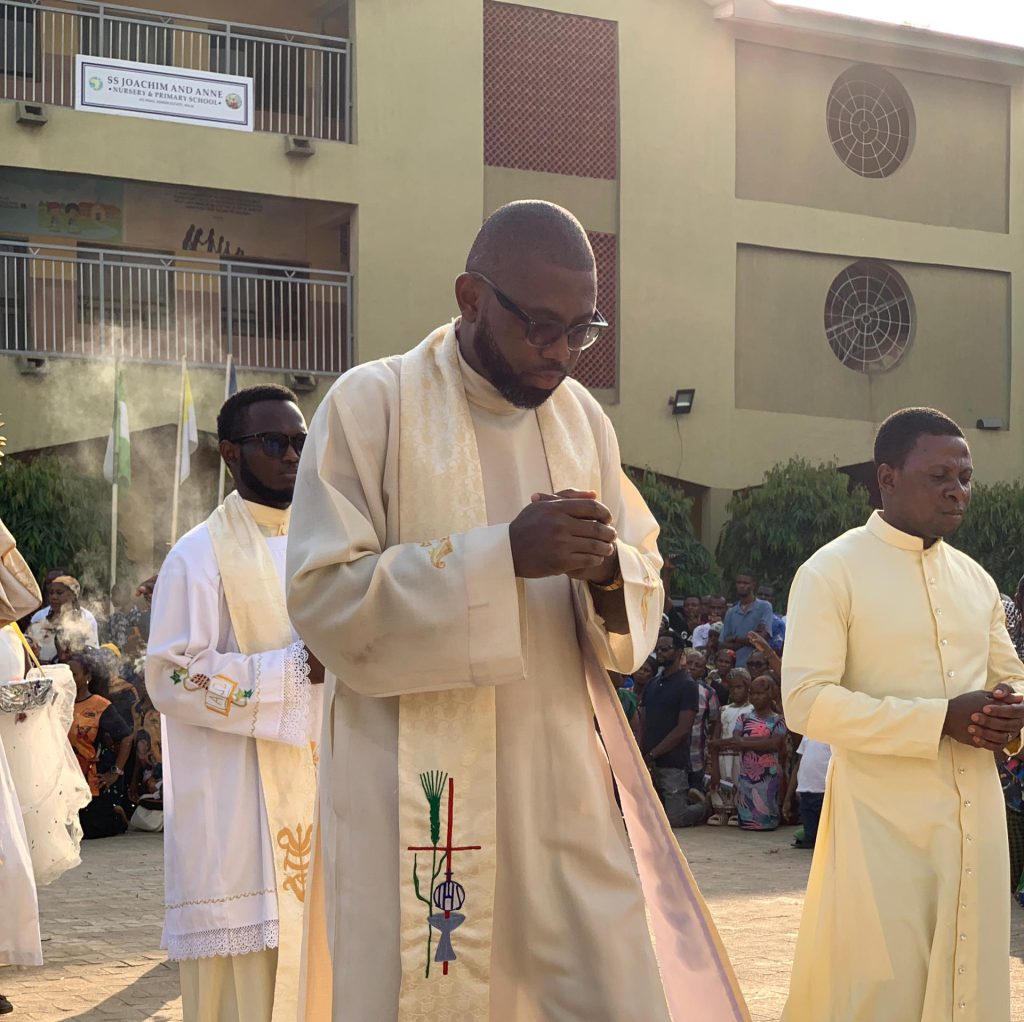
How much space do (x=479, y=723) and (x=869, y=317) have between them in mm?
23876

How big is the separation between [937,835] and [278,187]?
1792cm

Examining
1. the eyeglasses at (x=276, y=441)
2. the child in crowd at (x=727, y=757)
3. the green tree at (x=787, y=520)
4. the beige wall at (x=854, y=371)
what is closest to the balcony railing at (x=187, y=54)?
the beige wall at (x=854, y=371)

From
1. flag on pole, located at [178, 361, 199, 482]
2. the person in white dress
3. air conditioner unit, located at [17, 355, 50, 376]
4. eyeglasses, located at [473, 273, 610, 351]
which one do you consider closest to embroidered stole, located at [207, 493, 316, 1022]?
the person in white dress

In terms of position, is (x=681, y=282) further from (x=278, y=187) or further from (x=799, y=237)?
(x=278, y=187)

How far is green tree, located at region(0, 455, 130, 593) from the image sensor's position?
19.0 m

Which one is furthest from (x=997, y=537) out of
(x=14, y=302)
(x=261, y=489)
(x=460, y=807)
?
(x=460, y=807)

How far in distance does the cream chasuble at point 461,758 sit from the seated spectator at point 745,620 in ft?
41.9

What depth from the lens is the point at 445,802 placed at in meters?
3.71

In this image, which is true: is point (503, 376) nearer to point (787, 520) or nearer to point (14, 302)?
point (14, 302)

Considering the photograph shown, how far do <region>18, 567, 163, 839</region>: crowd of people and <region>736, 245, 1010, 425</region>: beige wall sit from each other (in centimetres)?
1282

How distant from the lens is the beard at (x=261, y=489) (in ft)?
19.6

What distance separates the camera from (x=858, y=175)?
26438mm

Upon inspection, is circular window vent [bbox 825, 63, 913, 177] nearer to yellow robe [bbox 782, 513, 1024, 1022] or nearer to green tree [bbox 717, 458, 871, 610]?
green tree [bbox 717, 458, 871, 610]

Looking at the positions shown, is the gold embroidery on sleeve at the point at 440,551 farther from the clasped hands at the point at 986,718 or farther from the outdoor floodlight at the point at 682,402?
the outdoor floodlight at the point at 682,402
